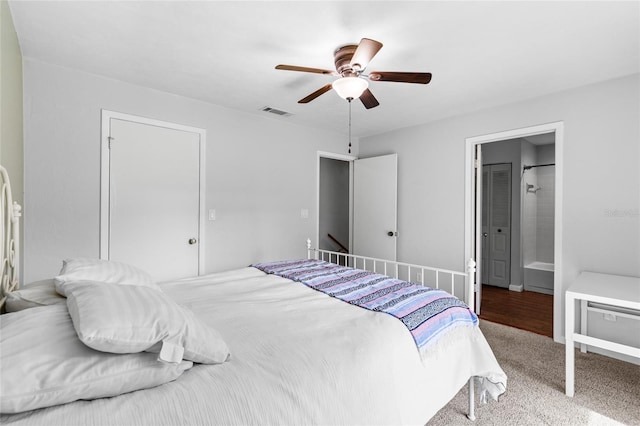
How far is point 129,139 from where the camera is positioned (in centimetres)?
267

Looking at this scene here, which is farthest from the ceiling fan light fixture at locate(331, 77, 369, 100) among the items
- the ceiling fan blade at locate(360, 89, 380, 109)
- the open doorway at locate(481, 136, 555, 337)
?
the open doorway at locate(481, 136, 555, 337)

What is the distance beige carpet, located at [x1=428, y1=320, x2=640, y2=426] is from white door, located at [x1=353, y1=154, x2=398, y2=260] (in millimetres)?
1769

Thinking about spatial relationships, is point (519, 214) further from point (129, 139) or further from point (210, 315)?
point (129, 139)

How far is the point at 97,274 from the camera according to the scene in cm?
135

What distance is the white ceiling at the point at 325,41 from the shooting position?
1661mm

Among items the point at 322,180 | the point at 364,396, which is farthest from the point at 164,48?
the point at 322,180

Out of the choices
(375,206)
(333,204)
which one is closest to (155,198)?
(375,206)

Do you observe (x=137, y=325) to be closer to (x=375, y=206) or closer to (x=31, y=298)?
(x=31, y=298)

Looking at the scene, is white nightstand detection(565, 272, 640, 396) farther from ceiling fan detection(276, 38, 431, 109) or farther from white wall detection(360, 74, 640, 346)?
ceiling fan detection(276, 38, 431, 109)

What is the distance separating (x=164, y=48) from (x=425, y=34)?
1721 millimetres

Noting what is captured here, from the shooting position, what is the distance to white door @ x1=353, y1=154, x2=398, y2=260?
4020 mm

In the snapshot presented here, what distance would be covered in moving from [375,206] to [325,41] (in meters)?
2.58

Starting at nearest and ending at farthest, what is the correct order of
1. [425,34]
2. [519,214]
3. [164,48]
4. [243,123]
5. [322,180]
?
[425,34]
[164,48]
[243,123]
[519,214]
[322,180]

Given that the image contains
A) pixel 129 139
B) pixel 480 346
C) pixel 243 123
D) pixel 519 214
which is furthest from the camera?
pixel 519 214
